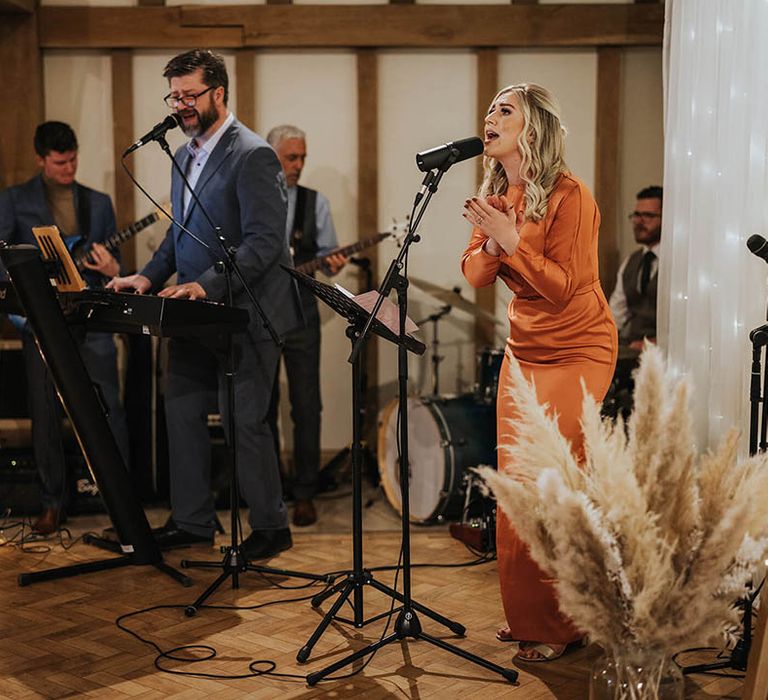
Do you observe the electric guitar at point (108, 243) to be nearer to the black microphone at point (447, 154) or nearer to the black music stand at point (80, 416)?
the black music stand at point (80, 416)

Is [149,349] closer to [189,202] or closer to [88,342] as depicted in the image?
[88,342]

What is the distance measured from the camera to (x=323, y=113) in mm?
5793

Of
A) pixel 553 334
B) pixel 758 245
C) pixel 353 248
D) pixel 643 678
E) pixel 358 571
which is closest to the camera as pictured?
pixel 643 678

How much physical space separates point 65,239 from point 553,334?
9.00ft

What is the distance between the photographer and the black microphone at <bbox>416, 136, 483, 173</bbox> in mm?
2805

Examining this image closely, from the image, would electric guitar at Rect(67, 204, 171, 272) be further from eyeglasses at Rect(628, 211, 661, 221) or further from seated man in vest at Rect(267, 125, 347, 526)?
eyeglasses at Rect(628, 211, 661, 221)

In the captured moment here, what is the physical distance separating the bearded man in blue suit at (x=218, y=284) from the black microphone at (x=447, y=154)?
1313 millimetres

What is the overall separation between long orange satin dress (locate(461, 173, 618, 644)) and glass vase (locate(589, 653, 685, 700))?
1.44 meters


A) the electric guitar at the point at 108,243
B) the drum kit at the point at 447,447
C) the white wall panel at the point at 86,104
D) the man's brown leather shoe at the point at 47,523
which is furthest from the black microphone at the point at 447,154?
the white wall panel at the point at 86,104

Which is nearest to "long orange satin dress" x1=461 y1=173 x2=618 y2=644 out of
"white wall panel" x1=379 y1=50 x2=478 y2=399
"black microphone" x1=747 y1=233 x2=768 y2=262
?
"black microphone" x1=747 y1=233 x2=768 y2=262

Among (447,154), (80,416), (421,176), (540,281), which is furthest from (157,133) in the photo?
(421,176)

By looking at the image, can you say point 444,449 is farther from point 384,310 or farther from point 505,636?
point 384,310

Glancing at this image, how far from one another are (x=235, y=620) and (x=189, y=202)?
1634mm

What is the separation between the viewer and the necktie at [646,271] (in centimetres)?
519
